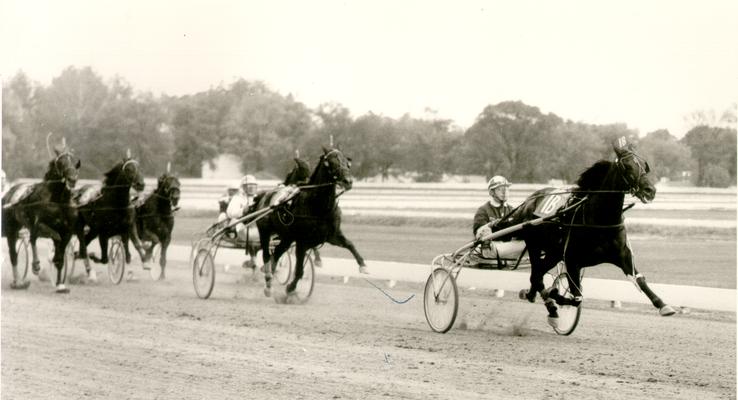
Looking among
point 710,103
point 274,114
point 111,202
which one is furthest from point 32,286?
point 710,103

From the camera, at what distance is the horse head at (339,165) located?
7.46 m

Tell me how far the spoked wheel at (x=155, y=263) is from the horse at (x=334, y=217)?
4452 millimetres

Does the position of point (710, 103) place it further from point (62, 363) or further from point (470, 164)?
point (62, 363)

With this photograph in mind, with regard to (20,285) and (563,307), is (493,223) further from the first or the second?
(20,285)

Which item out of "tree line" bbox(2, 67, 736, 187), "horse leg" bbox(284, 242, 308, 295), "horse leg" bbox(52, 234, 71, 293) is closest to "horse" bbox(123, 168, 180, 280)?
"horse leg" bbox(52, 234, 71, 293)

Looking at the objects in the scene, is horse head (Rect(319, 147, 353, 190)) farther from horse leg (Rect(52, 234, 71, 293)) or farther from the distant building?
horse leg (Rect(52, 234, 71, 293))

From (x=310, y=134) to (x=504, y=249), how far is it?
5.55 feet

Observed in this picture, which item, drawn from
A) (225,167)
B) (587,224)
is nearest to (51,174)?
(225,167)

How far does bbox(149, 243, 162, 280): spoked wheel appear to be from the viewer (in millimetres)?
12591

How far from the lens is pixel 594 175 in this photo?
599cm

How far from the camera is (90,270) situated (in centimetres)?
1202

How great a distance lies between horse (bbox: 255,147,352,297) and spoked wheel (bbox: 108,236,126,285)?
2716 mm

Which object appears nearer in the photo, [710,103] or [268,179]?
[710,103]

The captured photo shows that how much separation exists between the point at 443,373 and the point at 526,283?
50.5 inches
